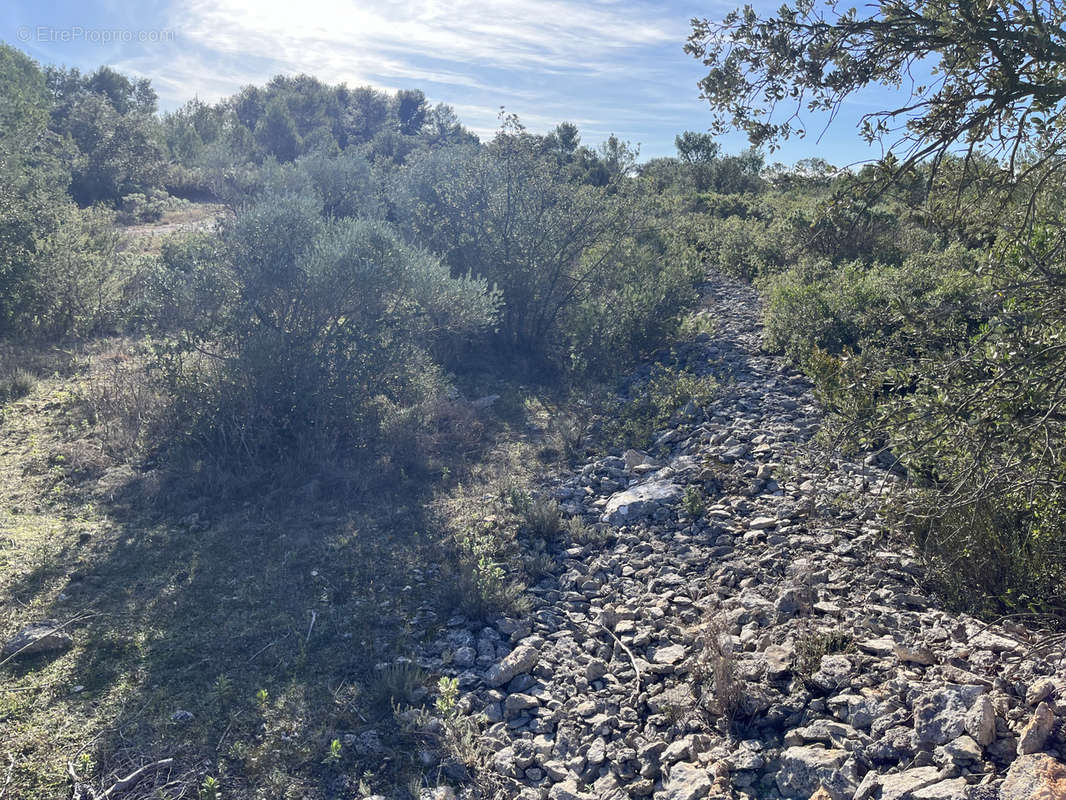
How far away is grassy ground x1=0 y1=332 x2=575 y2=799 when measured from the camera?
3.58 metres

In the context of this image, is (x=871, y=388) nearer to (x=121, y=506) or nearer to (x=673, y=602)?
(x=673, y=602)

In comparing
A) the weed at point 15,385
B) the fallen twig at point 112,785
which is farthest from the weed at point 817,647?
the weed at point 15,385

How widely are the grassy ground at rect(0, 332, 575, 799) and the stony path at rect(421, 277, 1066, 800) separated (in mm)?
585

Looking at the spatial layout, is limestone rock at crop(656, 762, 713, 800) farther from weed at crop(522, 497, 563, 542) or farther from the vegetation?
weed at crop(522, 497, 563, 542)

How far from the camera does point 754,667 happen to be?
3693 mm

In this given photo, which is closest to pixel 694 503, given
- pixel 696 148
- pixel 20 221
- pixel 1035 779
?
pixel 1035 779

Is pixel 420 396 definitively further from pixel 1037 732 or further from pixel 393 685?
pixel 1037 732

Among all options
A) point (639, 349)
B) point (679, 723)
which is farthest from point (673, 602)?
point (639, 349)

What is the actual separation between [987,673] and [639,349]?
25.6ft

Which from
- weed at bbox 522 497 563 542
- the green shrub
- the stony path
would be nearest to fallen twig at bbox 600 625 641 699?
the stony path

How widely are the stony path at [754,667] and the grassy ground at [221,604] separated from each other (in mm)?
585

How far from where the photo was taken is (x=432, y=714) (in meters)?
3.97

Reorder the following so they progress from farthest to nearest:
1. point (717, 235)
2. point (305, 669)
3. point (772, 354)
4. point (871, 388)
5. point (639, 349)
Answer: point (717, 235) → point (639, 349) → point (772, 354) → point (305, 669) → point (871, 388)

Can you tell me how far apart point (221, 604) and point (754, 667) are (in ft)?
12.1
